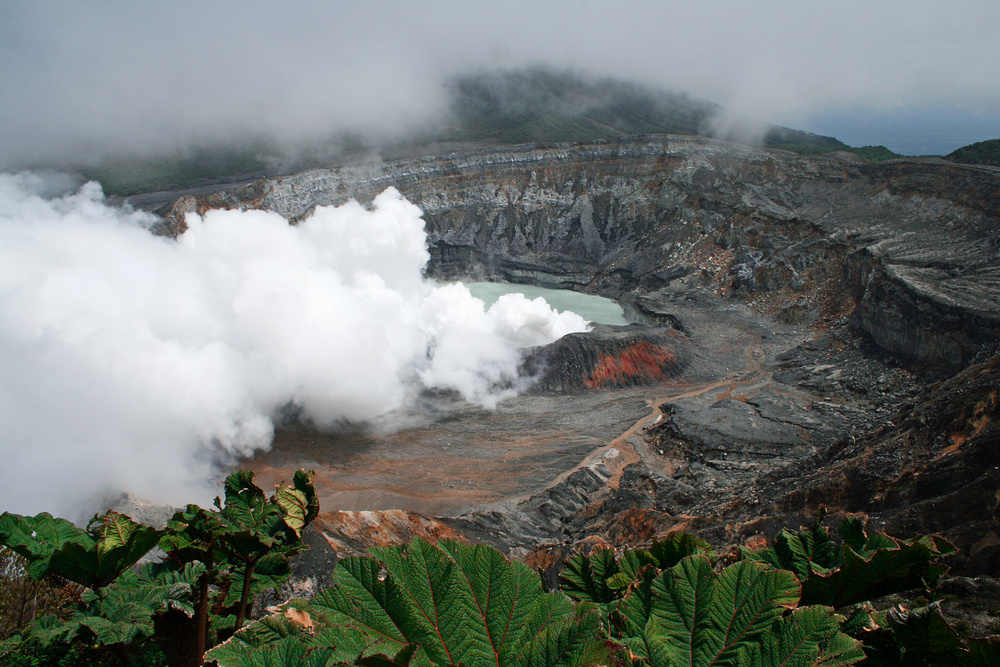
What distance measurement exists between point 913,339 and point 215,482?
3759 cm

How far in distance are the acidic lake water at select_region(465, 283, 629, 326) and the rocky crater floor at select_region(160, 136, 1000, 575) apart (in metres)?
1.47

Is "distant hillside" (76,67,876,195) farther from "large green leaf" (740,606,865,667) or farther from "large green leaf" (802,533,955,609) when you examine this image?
"large green leaf" (740,606,865,667)

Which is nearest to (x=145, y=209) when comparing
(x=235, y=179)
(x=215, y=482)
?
(x=235, y=179)

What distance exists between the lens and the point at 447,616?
2730mm

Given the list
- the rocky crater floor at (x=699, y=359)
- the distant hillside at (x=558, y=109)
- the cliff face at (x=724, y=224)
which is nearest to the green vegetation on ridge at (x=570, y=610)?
the rocky crater floor at (x=699, y=359)

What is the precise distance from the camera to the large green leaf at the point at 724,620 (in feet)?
9.28

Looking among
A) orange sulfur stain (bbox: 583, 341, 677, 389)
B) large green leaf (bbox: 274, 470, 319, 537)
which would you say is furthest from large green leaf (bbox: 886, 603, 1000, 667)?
orange sulfur stain (bbox: 583, 341, 677, 389)

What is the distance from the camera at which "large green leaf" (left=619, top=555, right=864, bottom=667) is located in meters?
2.83

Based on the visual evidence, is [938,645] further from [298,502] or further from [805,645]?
[298,502]

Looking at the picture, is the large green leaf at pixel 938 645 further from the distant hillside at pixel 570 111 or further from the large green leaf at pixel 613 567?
the distant hillside at pixel 570 111

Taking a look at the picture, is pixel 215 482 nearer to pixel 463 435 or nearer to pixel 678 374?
pixel 463 435

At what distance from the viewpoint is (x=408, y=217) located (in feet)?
165

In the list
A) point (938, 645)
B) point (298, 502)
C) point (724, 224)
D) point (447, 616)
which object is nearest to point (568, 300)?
point (724, 224)

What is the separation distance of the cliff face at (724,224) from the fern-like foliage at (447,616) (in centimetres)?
3557
